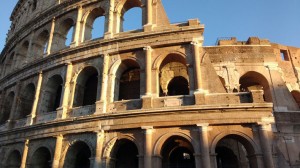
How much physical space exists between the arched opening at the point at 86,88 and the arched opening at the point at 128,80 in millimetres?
1524

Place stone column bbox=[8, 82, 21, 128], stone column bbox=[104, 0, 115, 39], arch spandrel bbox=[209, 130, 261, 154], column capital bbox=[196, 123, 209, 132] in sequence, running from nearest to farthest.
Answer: arch spandrel bbox=[209, 130, 261, 154] → column capital bbox=[196, 123, 209, 132] → stone column bbox=[104, 0, 115, 39] → stone column bbox=[8, 82, 21, 128]

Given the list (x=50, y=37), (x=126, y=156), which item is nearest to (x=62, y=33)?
(x=50, y=37)

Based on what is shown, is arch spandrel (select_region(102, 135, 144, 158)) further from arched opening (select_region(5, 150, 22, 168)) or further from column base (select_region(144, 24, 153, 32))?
arched opening (select_region(5, 150, 22, 168))

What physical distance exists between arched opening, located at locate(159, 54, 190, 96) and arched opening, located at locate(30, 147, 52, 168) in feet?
21.4

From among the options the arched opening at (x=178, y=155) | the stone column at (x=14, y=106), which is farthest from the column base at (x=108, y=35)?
the stone column at (x=14, y=106)

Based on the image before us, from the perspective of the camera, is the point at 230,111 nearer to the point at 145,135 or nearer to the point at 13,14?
the point at 145,135

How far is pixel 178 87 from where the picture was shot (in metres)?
14.1

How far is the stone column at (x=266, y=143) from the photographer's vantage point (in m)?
9.59

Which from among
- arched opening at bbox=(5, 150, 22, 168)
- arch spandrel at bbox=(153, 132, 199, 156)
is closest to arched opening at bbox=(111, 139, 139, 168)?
arch spandrel at bbox=(153, 132, 199, 156)

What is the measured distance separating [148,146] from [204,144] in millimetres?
2165

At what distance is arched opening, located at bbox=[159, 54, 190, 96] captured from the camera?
1317 centimetres

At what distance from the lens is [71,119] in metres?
12.1

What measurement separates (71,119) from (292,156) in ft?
34.2

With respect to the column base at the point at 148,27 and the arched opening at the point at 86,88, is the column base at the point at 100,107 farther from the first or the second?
the column base at the point at 148,27
